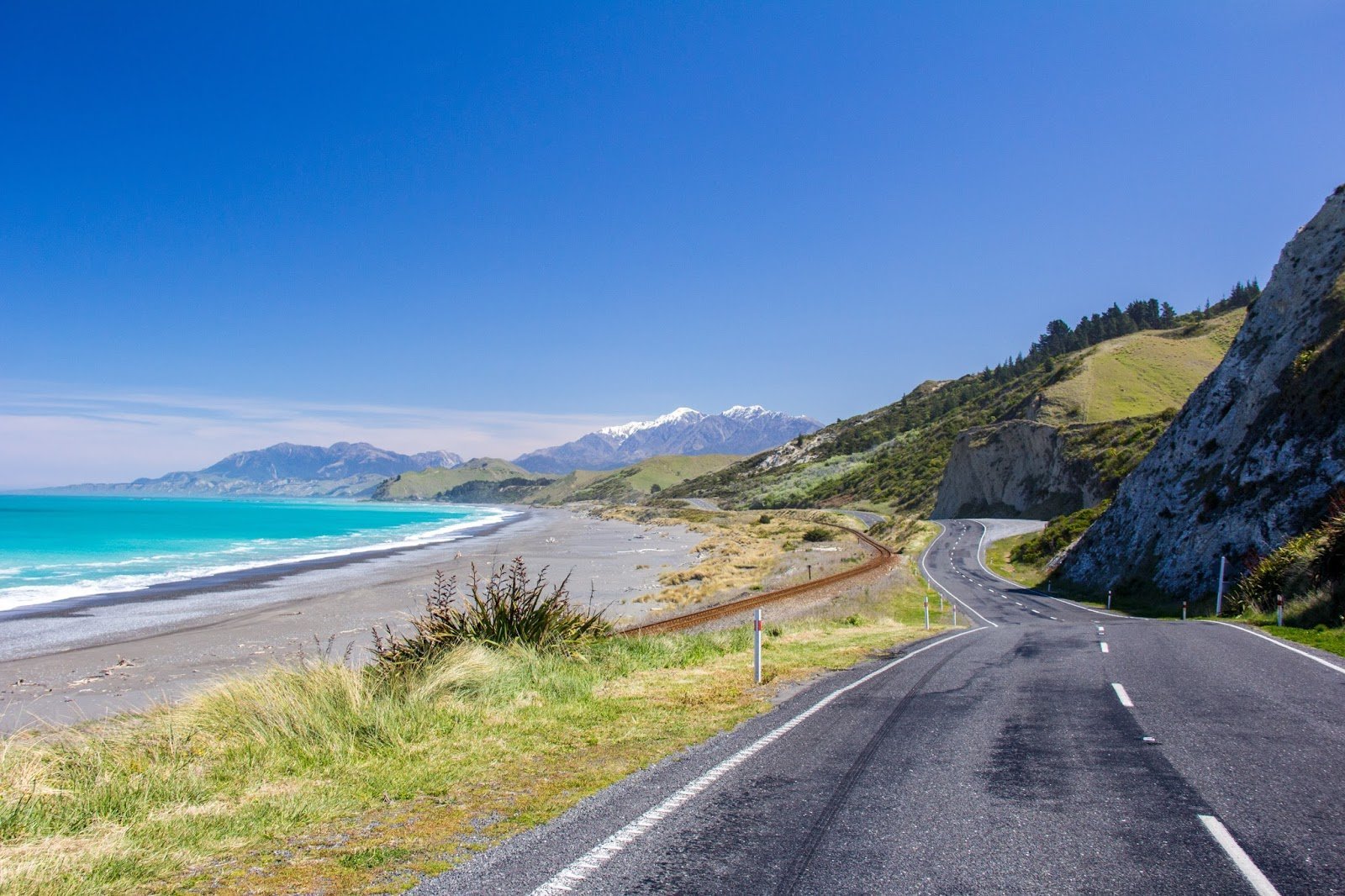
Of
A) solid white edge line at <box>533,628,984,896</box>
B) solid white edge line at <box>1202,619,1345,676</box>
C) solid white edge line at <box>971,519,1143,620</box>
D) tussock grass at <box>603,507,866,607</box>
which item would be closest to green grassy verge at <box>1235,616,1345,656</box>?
solid white edge line at <box>1202,619,1345,676</box>

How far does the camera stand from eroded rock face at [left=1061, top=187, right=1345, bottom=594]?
2681 cm

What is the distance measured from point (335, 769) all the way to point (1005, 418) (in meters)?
101

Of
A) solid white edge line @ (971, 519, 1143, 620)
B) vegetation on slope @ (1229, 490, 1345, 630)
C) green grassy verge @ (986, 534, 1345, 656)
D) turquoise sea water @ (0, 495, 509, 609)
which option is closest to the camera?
green grassy verge @ (986, 534, 1345, 656)

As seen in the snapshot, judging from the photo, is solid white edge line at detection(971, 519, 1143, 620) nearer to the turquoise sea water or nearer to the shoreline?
the shoreline

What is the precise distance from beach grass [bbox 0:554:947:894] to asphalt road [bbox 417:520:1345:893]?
Result: 65cm

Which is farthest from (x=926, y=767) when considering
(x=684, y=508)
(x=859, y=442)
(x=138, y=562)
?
(x=859, y=442)

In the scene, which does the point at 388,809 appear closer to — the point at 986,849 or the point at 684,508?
the point at 986,849

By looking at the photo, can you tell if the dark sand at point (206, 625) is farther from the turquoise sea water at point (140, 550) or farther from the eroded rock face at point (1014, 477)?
the eroded rock face at point (1014, 477)

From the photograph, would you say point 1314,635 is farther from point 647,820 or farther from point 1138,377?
point 1138,377

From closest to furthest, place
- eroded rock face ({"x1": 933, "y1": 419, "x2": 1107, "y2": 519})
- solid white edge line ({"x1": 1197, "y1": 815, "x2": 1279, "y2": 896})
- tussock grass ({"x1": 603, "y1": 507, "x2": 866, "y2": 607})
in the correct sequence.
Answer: solid white edge line ({"x1": 1197, "y1": 815, "x2": 1279, "y2": 896}), tussock grass ({"x1": 603, "y1": 507, "x2": 866, "y2": 607}), eroded rock face ({"x1": 933, "y1": 419, "x2": 1107, "y2": 519})

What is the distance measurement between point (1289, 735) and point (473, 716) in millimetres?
8458

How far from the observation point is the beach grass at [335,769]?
454cm

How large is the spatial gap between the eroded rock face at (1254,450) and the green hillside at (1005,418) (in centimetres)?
2315

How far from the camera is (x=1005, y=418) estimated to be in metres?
96.4
